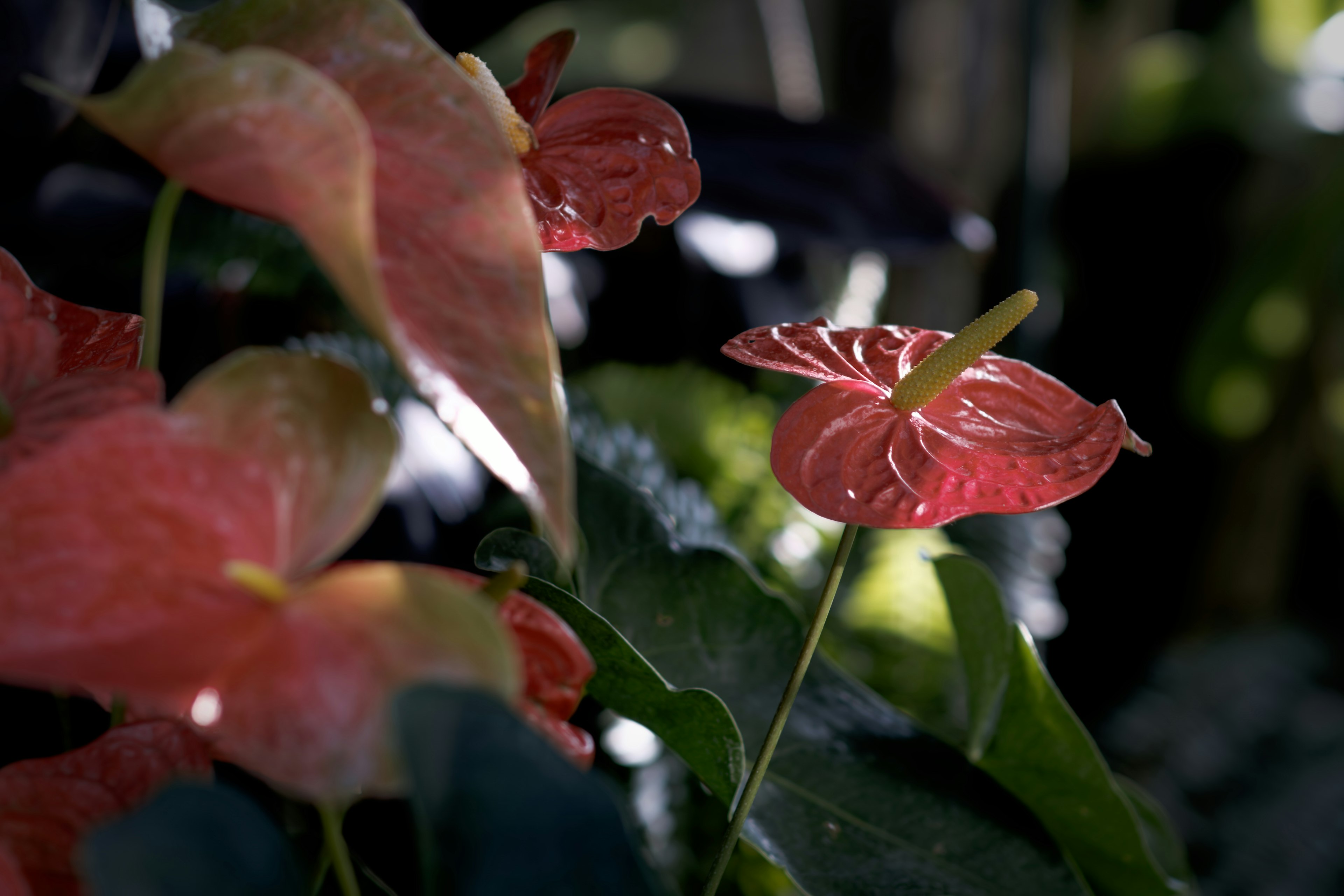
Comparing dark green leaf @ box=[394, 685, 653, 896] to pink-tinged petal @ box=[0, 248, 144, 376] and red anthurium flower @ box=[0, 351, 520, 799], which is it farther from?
pink-tinged petal @ box=[0, 248, 144, 376]

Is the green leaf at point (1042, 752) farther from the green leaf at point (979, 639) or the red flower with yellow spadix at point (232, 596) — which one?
the red flower with yellow spadix at point (232, 596)

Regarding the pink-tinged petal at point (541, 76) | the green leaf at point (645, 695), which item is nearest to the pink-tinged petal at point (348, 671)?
the green leaf at point (645, 695)

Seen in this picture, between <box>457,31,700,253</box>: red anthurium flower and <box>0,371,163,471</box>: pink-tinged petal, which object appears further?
<box>457,31,700,253</box>: red anthurium flower

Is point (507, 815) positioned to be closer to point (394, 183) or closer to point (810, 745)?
point (394, 183)

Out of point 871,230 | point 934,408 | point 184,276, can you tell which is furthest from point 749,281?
point 934,408

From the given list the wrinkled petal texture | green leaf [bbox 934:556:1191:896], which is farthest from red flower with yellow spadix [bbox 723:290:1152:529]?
green leaf [bbox 934:556:1191:896]

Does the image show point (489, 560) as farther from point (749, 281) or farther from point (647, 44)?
point (647, 44)

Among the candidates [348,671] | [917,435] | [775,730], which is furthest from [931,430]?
[348,671]
